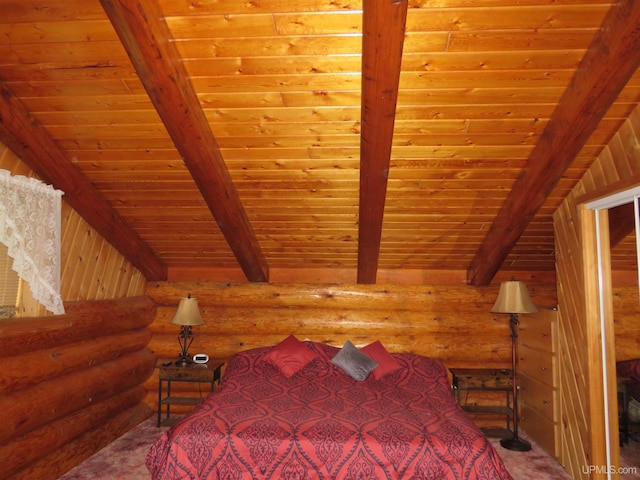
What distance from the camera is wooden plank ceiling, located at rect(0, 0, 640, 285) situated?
2576 mm

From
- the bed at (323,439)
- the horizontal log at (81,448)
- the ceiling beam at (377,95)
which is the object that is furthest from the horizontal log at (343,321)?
the ceiling beam at (377,95)

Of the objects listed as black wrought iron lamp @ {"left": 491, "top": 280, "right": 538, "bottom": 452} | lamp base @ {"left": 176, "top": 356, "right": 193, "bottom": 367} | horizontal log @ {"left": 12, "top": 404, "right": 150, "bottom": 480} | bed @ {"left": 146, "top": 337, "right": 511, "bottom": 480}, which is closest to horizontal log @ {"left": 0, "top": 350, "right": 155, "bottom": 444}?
horizontal log @ {"left": 12, "top": 404, "right": 150, "bottom": 480}

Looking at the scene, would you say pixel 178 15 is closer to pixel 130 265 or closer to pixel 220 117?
pixel 220 117

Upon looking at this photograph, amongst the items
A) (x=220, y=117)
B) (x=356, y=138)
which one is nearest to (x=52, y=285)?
(x=220, y=117)

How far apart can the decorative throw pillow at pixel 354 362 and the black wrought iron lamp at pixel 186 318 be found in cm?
148

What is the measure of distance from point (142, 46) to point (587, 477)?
4.17m

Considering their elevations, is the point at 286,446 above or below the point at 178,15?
below

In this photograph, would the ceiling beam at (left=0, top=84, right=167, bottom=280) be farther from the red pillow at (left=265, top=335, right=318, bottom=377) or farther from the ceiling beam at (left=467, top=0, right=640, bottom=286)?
the ceiling beam at (left=467, top=0, right=640, bottom=286)

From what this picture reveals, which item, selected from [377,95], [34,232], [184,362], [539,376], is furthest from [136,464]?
[539,376]

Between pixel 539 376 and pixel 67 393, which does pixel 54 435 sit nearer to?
pixel 67 393

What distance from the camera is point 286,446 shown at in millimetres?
2984

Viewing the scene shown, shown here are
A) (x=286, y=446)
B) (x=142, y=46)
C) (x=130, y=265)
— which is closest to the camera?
(x=142, y=46)

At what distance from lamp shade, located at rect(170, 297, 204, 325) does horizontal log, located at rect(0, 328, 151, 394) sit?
575 mm

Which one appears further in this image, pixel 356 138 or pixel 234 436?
pixel 356 138
